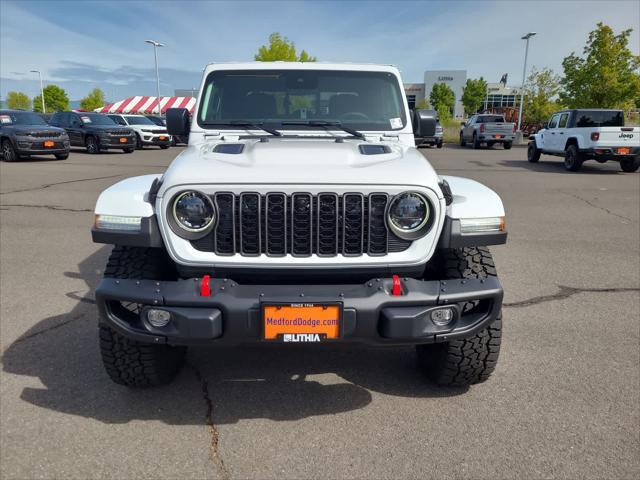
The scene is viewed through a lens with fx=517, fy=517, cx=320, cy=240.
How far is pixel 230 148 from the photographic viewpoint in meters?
3.12

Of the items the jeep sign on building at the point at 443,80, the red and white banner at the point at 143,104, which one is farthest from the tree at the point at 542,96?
the jeep sign on building at the point at 443,80

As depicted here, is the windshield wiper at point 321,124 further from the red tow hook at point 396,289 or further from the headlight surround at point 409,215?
the red tow hook at point 396,289

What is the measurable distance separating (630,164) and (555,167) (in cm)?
237

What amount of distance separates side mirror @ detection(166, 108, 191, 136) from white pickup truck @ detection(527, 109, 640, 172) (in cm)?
1406

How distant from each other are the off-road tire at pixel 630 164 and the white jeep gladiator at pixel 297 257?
50.2ft

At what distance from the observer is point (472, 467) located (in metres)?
2.47

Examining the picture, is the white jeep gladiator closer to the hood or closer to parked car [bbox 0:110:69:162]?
the hood

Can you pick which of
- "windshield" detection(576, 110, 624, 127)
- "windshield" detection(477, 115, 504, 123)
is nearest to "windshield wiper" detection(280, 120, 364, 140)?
"windshield" detection(576, 110, 624, 127)

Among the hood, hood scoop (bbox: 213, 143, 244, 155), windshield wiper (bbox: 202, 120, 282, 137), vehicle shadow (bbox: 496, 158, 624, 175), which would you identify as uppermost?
windshield wiper (bbox: 202, 120, 282, 137)

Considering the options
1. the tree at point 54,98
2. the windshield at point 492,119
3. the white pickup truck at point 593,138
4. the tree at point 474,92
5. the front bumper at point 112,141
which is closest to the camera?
the white pickup truck at point 593,138

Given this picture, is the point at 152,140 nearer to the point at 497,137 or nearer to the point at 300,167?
the point at 497,137

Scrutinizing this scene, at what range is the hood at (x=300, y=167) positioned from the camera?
8.40ft

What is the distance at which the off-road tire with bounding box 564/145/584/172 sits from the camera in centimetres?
1563

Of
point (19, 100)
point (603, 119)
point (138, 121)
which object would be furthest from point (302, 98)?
point (19, 100)
